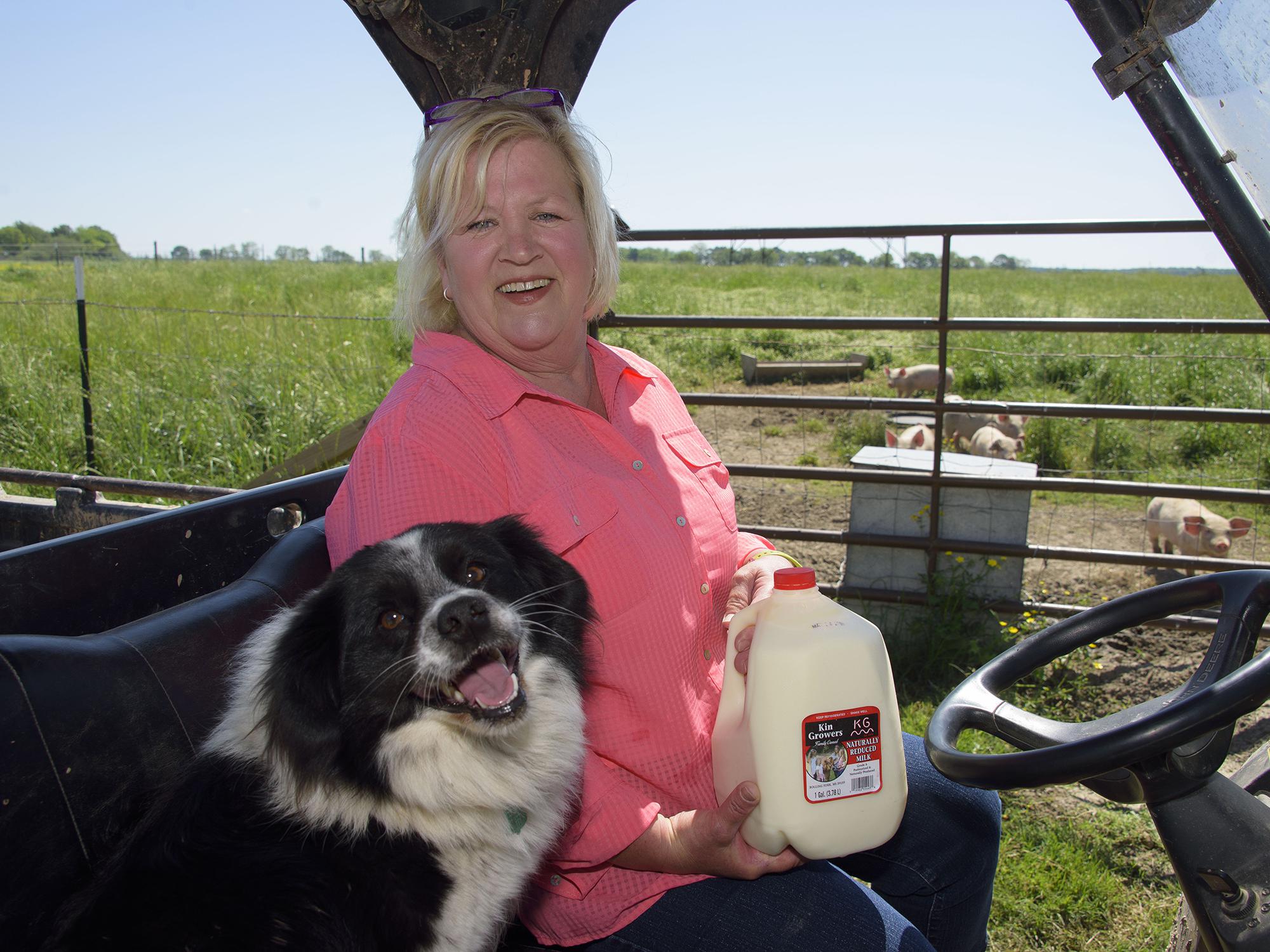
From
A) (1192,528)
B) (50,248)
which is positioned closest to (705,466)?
(1192,528)

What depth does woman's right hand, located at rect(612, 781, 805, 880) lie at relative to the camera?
162 cm

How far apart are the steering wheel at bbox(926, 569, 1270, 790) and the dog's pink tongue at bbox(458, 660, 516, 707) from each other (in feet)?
2.45

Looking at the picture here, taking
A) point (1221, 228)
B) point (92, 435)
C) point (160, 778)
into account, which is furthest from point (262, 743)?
point (92, 435)

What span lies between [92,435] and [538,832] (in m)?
6.32

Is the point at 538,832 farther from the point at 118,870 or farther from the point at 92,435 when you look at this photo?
the point at 92,435

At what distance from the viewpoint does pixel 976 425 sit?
28.3 feet

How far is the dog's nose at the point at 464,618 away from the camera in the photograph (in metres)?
1.55

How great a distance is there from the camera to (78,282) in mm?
6449

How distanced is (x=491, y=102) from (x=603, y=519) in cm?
97

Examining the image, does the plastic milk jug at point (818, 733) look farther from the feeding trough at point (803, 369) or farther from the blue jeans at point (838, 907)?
the feeding trough at point (803, 369)

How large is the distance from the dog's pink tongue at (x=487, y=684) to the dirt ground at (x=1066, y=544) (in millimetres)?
2555

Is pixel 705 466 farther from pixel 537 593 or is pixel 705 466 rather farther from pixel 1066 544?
pixel 1066 544

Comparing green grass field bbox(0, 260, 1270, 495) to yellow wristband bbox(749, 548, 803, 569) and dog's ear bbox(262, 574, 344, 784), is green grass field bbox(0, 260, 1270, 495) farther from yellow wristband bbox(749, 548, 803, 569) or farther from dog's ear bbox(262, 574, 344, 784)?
dog's ear bbox(262, 574, 344, 784)

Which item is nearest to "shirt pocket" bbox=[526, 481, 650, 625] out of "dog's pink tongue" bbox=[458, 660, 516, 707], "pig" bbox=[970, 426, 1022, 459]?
"dog's pink tongue" bbox=[458, 660, 516, 707]
